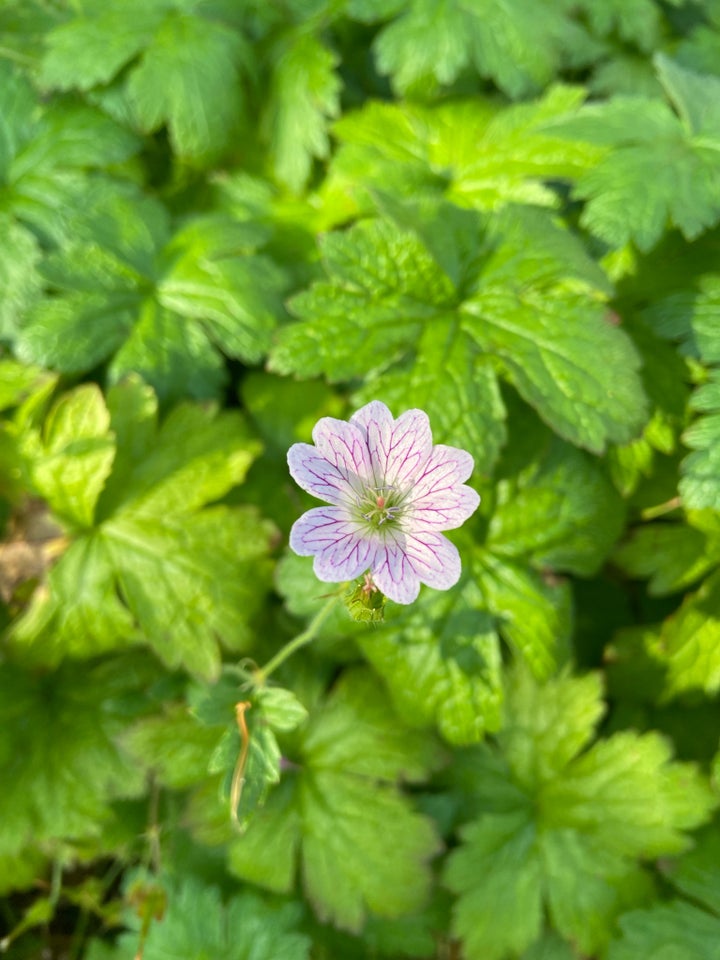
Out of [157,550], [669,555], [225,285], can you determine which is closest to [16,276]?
[225,285]

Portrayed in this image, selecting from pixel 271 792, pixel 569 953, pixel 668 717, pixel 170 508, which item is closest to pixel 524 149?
pixel 170 508

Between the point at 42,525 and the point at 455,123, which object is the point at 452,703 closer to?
the point at 42,525

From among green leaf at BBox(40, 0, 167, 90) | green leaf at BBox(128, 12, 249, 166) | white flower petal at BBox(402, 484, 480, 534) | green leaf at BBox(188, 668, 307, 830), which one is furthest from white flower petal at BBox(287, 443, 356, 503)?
green leaf at BBox(40, 0, 167, 90)

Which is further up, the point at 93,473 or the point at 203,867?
the point at 93,473

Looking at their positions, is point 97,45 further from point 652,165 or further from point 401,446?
point 401,446

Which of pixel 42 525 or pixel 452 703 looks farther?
pixel 42 525

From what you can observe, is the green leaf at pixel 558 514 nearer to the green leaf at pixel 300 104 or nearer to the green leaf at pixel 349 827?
the green leaf at pixel 349 827

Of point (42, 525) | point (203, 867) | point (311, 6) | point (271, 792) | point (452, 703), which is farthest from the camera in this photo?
point (311, 6)

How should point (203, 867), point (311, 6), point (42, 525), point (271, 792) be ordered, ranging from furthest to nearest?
1. point (311, 6)
2. point (42, 525)
3. point (203, 867)
4. point (271, 792)
